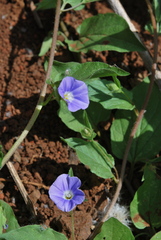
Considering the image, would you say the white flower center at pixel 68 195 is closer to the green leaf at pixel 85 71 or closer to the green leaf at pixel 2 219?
the green leaf at pixel 2 219

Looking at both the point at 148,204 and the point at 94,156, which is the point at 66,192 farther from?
the point at 148,204

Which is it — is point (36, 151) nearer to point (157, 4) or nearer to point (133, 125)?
point (133, 125)

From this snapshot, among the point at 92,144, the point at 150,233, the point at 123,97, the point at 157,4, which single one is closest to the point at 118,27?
the point at 157,4

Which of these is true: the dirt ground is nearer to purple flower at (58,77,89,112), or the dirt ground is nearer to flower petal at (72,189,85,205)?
flower petal at (72,189,85,205)

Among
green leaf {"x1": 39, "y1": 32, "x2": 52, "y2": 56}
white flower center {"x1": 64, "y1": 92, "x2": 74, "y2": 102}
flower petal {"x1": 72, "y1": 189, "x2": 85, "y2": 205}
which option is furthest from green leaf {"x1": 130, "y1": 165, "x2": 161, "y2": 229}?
green leaf {"x1": 39, "y1": 32, "x2": 52, "y2": 56}

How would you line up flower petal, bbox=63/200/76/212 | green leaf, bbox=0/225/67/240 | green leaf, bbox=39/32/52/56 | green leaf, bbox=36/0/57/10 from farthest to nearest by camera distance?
green leaf, bbox=39/32/52/56 → green leaf, bbox=36/0/57/10 → flower petal, bbox=63/200/76/212 → green leaf, bbox=0/225/67/240

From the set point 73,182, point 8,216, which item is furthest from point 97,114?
point 8,216
